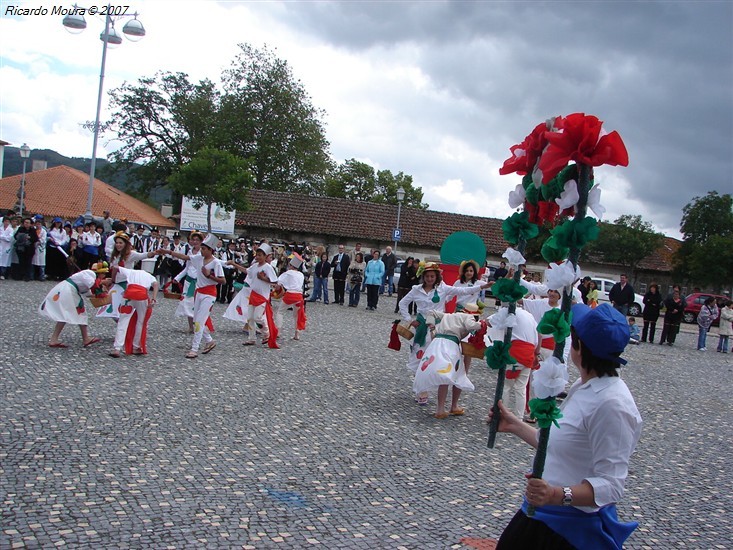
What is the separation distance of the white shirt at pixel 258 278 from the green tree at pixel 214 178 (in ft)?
53.1

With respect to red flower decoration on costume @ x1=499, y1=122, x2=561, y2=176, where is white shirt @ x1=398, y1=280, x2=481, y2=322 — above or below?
below

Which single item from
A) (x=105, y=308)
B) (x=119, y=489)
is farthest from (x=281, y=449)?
(x=105, y=308)

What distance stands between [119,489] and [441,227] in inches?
1493

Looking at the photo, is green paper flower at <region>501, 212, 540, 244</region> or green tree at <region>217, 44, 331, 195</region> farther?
green tree at <region>217, 44, 331, 195</region>

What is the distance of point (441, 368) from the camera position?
25.5ft

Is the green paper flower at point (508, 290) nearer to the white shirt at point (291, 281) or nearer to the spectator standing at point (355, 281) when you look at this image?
the white shirt at point (291, 281)

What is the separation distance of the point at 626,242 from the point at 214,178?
99.2ft

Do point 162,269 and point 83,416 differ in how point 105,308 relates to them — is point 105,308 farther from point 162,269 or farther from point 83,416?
point 162,269

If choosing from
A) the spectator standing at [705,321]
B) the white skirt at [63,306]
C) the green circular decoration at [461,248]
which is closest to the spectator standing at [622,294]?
the spectator standing at [705,321]

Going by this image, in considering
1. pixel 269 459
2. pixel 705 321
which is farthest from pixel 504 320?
pixel 705 321

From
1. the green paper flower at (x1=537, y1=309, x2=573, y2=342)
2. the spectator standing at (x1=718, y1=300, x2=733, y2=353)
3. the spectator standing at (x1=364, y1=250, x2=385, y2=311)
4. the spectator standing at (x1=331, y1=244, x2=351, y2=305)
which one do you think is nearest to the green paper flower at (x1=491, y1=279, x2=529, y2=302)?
the green paper flower at (x1=537, y1=309, x2=573, y2=342)

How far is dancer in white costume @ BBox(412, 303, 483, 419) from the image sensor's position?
781cm

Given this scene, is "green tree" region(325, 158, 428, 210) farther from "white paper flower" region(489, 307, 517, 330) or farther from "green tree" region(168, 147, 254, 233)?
"white paper flower" region(489, 307, 517, 330)

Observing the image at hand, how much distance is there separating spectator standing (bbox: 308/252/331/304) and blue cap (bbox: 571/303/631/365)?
1873 centimetres
